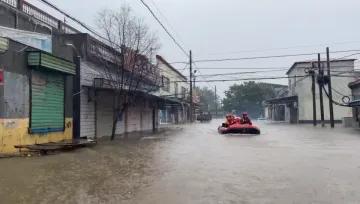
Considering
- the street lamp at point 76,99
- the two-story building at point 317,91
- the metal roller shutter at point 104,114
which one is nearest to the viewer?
the street lamp at point 76,99

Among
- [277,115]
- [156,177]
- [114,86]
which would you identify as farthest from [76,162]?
[277,115]

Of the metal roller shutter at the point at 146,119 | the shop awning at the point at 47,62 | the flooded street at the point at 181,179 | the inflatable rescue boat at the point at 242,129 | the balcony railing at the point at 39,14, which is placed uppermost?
the balcony railing at the point at 39,14

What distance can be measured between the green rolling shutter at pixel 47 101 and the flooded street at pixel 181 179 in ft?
7.44

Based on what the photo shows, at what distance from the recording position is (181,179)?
822 centimetres

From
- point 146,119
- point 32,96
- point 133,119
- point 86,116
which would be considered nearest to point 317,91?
point 146,119

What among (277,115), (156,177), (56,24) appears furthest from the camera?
(277,115)

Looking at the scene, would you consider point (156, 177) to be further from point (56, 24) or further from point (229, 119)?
point (229, 119)

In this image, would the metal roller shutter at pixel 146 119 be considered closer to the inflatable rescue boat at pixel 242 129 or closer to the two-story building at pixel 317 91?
the inflatable rescue boat at pixel 242 129

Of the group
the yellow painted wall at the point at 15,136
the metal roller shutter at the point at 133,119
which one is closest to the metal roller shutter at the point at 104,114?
the metal roller shutter at the point at 133,119

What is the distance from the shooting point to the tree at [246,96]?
3489 inches

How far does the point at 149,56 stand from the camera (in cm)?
2114

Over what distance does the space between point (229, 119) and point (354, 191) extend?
2068cm

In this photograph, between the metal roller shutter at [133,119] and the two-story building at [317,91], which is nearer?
the metal roller shutter at [133,119]

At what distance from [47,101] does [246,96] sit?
255ft
